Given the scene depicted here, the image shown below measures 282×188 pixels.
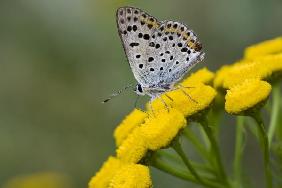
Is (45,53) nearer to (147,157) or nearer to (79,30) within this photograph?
(79,30)

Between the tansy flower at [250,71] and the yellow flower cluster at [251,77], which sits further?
the tansy flower at [250,71]

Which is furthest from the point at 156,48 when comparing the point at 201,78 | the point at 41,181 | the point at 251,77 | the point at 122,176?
the point at 41,181

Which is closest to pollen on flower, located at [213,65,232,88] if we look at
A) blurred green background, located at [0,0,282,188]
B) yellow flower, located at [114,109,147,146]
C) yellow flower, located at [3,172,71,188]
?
yellow flower, located at [114,109,147,146]

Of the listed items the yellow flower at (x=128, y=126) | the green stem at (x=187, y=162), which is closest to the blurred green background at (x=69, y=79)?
the yellow flower at (x=128, y=126)

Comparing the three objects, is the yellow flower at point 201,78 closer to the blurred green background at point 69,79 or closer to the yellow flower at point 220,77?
the yellow flower at point 220,77

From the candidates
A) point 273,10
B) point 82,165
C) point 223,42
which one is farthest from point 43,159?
point 273,10
